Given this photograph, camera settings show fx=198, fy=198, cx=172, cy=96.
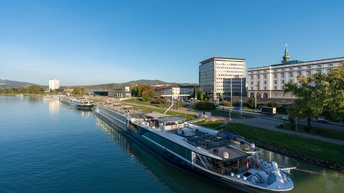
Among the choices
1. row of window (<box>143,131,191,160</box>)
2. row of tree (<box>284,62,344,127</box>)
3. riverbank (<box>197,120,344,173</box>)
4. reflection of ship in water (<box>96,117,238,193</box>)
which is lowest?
reflection of ship in water (<box>96,117,238,193</box>)

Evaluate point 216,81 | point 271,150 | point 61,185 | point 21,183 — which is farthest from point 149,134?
point 216,81

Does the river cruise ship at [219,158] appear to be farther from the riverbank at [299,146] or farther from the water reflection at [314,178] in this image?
the riverbank at [299,146]

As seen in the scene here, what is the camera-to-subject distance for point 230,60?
161125 mm

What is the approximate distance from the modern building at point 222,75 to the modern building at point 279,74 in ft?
131

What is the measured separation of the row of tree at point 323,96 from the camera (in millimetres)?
28656

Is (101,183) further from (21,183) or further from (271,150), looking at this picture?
(271,150)

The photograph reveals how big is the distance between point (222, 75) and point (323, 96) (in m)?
129

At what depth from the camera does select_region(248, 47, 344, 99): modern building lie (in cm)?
8209

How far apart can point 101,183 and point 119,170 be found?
12.2 feet

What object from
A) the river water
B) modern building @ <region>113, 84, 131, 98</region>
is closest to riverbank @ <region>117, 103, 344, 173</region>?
the river water

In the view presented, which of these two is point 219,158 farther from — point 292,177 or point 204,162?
point 292,177

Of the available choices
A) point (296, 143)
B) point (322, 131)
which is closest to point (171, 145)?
point (296, 143)

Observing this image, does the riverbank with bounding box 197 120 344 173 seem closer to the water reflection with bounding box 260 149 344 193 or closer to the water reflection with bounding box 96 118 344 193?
the water reflection with bounding box 96 118 344 193

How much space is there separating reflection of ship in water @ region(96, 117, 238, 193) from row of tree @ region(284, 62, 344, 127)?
21.2 metres
